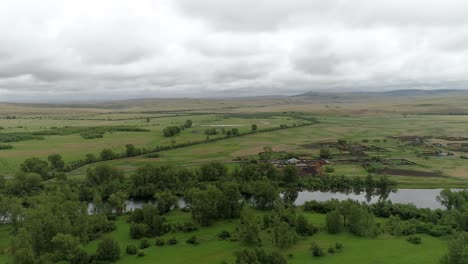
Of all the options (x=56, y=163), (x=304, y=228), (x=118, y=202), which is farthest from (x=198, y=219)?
(x=56, y=163)

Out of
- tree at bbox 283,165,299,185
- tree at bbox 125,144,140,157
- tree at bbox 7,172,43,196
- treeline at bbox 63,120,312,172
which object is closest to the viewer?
tree at bbox 7,172,43,196

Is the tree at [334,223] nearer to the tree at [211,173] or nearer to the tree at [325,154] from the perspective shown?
the tree at [211,173]

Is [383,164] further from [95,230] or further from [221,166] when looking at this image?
[95,230]

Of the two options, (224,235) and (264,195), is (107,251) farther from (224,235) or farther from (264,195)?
(264,195)

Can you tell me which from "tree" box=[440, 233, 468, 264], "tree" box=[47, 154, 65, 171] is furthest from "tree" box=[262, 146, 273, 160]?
"tree" box=[440, 233, 468, 264]

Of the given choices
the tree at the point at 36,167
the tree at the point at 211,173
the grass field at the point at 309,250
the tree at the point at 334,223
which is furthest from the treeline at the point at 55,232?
the tree at the point at 36,167

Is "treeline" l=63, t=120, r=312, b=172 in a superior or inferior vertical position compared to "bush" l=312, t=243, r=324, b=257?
superior

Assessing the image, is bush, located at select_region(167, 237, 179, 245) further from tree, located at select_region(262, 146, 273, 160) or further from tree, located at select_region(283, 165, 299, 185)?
tree, located at select_region(262, 146, 273, 160)
